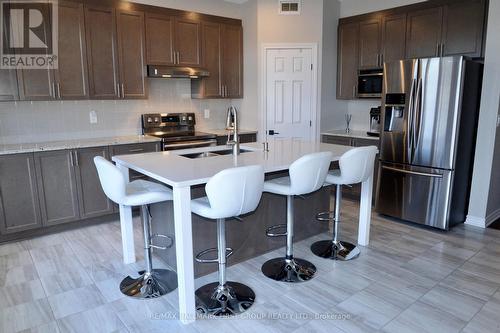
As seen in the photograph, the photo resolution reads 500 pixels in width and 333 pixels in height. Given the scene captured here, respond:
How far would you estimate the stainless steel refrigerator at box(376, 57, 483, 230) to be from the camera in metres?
3.60

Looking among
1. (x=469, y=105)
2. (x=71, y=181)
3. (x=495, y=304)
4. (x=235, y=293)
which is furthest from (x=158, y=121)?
(x=495, y=304)

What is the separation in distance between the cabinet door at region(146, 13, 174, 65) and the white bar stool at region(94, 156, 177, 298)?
2.39 metres

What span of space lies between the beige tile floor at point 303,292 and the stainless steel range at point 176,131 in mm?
1442

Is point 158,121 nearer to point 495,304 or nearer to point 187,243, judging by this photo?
point 187,243

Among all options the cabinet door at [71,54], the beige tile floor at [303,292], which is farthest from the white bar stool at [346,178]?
the cabinet door at [71,54]

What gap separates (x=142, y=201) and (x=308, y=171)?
117 centimetres

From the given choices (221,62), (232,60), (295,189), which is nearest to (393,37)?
(232,60)

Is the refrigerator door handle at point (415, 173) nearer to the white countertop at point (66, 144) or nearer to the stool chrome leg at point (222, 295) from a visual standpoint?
the stool chrome leg at point (222, 295)

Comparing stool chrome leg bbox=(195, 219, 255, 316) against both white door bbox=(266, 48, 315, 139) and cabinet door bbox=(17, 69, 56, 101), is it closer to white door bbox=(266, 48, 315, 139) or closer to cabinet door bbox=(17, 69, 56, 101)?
cabinet door bbox=(17, 69, 56, 101)

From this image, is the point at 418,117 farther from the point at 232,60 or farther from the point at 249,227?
the point at 232,60

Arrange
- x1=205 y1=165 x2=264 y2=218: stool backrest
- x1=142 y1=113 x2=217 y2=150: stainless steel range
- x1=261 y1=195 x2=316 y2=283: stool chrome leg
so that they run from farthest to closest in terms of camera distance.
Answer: x1=142 y1=113 x2=217 y2=150: stainless steel range, x1=261 y1=195 x2=316 y2=283: stool chrome leg, x1=205 y1=165 x2=264 y2=218: stool backrest

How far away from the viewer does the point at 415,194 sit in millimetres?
3922

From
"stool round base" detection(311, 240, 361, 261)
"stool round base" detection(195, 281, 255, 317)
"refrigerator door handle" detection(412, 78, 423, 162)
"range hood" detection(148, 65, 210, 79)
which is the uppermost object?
"range hood" detection(148, 65, 210, 79)

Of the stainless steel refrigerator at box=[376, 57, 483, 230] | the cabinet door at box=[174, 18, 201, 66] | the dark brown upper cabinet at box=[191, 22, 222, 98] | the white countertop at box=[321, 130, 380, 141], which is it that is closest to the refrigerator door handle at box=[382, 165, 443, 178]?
the stainless steel refrigerator at box=[376, 57, 483, 230]
